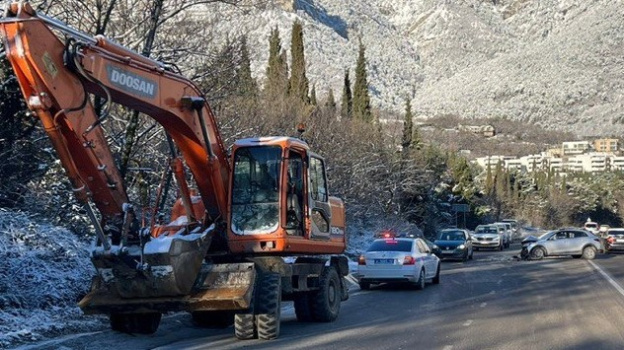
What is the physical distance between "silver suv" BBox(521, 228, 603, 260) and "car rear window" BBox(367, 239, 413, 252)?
62.2 ft

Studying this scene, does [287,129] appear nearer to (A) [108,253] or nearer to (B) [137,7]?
(B) [137,7]

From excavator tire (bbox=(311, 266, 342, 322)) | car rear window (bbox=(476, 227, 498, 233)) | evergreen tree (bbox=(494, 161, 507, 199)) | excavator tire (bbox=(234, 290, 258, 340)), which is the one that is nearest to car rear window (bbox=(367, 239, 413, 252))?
excavator tire (bbox=(311, 266, 342, 322))

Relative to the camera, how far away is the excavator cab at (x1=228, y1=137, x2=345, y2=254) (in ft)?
46.2

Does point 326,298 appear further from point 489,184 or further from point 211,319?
point 489,184

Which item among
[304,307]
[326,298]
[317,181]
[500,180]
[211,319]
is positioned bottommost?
[211,319]

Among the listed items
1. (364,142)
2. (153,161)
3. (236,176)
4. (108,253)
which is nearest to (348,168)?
(364,142)

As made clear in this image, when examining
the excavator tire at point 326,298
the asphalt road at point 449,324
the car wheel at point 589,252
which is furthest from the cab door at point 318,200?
the car wheel at point 589,252

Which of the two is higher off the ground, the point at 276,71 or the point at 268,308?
the point at 276,71

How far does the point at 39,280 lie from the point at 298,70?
3465cm

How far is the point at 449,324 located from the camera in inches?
620

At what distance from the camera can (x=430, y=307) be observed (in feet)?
63.2

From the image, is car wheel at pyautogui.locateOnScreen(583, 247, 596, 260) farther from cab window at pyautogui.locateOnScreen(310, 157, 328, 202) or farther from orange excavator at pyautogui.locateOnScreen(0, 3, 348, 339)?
cab window at pyautogui.locateOnScreen(310, 157, 328, 202)

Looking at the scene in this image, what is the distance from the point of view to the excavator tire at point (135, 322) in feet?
45.0

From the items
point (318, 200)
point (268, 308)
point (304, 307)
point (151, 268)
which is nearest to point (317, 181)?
point (318, 200)
